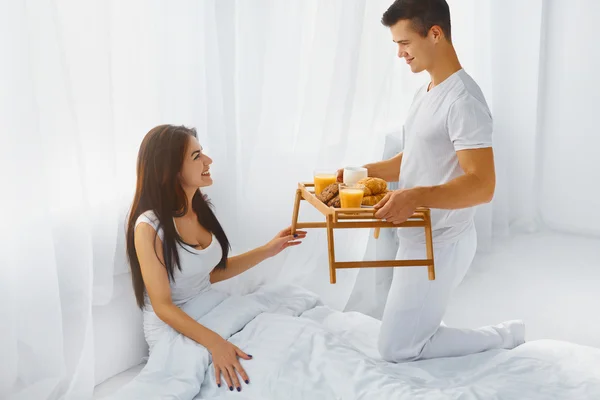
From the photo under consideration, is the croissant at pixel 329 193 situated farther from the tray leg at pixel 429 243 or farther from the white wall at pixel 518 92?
the white wall at pixel 518 92

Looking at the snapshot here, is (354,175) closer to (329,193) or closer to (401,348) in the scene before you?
(329,193)

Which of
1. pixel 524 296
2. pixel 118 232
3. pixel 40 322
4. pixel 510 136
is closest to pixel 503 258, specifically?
pixel 524 296

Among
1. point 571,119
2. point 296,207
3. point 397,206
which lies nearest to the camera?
point 397,206

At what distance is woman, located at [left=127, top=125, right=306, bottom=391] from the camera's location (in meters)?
2.04

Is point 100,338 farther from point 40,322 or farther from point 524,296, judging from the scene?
point 524,296

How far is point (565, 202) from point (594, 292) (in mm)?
1210

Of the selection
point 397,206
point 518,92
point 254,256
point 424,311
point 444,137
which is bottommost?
point 424,311

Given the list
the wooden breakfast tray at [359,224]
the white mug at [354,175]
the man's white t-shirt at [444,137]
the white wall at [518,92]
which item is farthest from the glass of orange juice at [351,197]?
the white wall at [518,92]

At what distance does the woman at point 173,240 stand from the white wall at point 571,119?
2902mm

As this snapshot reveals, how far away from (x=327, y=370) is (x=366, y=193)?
19.6 inches

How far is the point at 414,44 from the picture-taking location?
205 cm

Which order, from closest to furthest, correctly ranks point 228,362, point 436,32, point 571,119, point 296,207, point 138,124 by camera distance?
point 228,362
point 436,32
point 138,124
point 296,207
point 571,119

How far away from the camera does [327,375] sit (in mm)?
1843

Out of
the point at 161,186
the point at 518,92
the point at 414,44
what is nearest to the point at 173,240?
the point at 161,186
